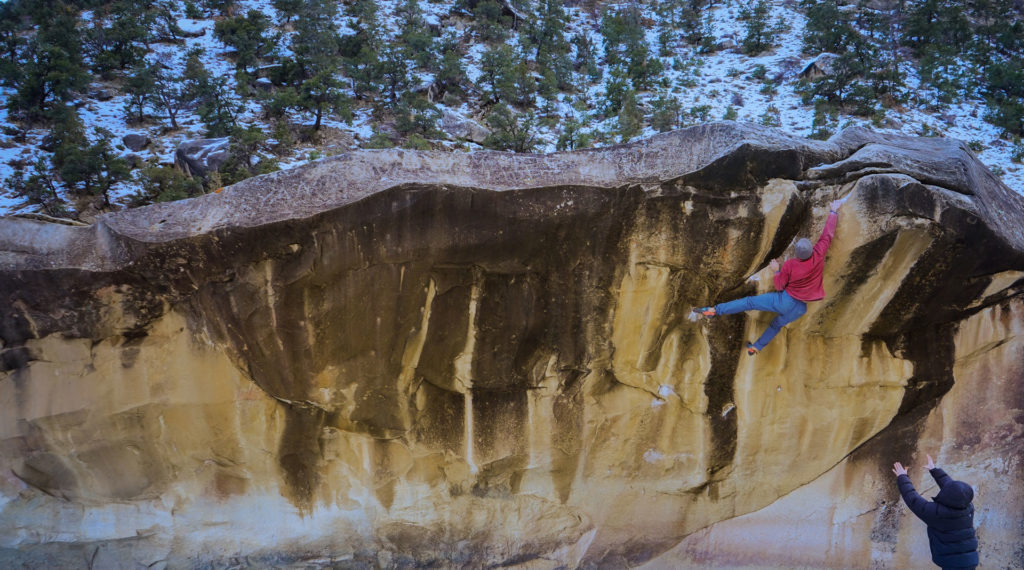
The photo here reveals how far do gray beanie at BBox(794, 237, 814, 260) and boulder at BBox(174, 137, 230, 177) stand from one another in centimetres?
752

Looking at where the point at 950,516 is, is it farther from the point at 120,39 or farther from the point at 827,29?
the point at 120,39

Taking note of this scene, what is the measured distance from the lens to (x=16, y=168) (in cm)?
892

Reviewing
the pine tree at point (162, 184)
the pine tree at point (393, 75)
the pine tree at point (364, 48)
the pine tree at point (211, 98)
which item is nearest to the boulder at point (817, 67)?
the pine tree at point (393, 75)

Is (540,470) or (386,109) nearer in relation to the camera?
(540,470)

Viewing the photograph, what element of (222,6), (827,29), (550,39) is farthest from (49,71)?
(827,29)

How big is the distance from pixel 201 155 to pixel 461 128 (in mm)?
3940

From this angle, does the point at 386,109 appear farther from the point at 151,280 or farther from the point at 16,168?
the point at 151,280

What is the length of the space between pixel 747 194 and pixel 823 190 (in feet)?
1.75

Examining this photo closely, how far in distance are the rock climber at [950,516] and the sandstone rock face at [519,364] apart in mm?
1079

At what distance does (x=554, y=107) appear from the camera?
1195 cm

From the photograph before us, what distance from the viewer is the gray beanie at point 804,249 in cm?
443

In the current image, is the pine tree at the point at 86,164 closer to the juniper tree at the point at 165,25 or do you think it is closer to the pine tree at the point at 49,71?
the pine tree at the point at 49,71

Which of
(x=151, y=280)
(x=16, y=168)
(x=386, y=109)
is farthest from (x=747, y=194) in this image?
(x=16, y=168)

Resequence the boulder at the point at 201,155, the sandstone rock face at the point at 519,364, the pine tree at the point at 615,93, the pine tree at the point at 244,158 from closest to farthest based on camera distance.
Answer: the sandstone rock face at the point at 519,364, the pine tree at the point at 244,158, the boulder at the point at 201,155, the pine tree at the point at 615,93
